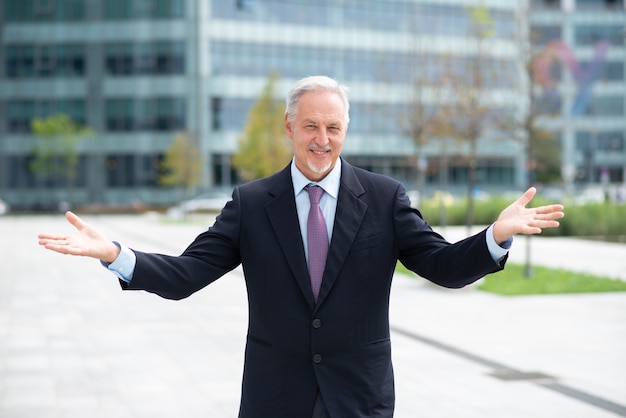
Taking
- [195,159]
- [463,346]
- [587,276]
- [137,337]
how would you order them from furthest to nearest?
[195,159] → [587,276] → [137,337] → [463,346]

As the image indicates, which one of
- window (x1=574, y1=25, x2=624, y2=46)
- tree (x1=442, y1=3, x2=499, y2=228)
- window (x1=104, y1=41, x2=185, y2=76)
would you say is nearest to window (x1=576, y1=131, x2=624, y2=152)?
window (x1=574, y1=25, x2=624, y2=46)

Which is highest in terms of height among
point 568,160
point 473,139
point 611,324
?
point 473,139

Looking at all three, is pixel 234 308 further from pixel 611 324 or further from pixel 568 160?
pixel 568 160

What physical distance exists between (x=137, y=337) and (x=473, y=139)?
403 inches

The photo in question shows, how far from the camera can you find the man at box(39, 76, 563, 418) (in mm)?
3432

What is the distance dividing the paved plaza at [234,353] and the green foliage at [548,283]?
521 millimetres

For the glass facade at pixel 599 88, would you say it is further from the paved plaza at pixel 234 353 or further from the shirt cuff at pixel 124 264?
the shirt cuff at pixel 124 264

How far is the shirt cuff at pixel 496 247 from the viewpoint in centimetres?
337

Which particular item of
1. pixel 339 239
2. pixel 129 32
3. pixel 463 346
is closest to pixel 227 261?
pixel 339 239

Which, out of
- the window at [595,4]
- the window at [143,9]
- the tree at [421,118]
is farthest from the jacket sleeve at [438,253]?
the window at [595,4]

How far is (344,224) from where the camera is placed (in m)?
3.52

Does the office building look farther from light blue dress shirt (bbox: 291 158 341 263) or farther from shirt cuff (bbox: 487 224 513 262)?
shirt cuff (bbox: 487 224 513 262)

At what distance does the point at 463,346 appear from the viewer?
33.3ft

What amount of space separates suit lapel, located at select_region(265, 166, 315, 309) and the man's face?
14 centimetres
